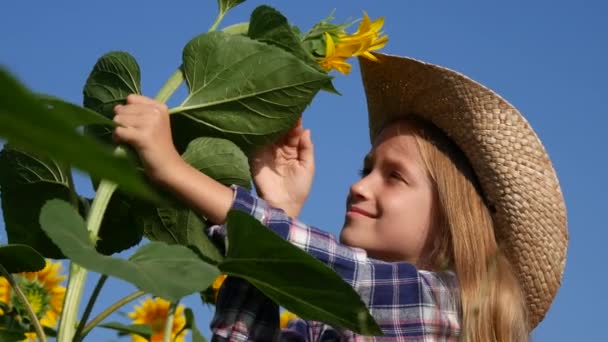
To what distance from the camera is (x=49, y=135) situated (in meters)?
0.13

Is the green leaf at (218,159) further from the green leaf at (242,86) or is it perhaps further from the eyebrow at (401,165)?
the eyebrow at (401,165)

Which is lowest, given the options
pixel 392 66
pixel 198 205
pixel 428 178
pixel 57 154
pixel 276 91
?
pixel 57 154

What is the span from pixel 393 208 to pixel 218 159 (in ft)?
1.55

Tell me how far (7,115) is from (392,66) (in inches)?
59.8

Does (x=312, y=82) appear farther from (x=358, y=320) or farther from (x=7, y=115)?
(x=7, y=115)

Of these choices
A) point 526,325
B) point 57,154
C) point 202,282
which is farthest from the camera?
point 526,325

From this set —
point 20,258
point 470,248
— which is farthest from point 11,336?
point 470,248

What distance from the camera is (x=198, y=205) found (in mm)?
1118

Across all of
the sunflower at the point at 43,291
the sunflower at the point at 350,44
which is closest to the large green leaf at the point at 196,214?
the sunflower at the point at 350,44

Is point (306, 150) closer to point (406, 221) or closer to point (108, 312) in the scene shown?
point (406, 221)

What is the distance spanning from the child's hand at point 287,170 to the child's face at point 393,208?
0.30 ft

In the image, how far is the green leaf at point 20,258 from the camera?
2.83 ft

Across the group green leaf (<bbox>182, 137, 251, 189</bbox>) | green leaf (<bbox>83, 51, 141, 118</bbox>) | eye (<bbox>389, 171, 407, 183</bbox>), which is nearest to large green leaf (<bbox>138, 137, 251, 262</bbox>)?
green leaf (<bbox>182, 137, 251, 189</bbox>)

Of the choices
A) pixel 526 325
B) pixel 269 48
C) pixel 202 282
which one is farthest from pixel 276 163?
pixel 202 282
